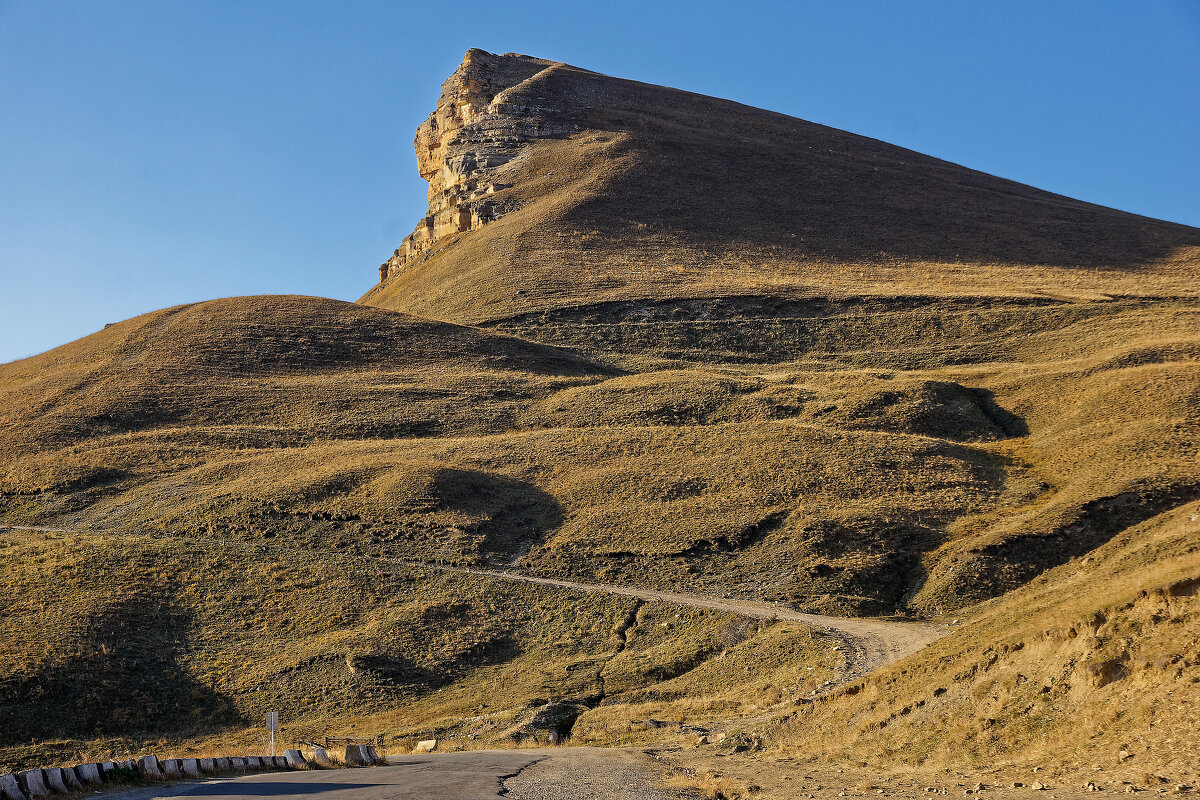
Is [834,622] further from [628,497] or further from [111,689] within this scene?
[111,689]

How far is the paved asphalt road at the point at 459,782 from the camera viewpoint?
459 inches

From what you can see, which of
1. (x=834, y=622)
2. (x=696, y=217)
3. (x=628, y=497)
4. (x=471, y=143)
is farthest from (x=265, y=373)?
(x=471, y=143)

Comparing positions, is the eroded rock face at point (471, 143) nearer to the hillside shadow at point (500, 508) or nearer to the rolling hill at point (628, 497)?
the rolling hill at point (628, 497)

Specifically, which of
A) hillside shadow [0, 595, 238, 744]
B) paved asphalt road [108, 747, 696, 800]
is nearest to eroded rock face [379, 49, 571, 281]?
hillside shadow [0, 595, 238, 744]

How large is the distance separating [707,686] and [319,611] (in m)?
14.4

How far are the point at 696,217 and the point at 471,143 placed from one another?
29.2m

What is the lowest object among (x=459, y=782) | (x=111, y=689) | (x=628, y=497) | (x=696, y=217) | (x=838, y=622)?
(x=838, y=622)

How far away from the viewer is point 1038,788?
10.2m

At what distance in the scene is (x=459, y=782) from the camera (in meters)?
13.2

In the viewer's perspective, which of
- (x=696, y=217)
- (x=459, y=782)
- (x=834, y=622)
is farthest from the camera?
(x=696, y=217)

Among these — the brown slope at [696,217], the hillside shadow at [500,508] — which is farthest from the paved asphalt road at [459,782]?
the brown slope at [696,217]

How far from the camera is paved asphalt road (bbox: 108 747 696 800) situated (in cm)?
1165

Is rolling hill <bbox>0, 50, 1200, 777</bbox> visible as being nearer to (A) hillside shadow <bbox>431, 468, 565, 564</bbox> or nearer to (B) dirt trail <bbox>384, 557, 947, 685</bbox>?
(A) hillside shadow <bbox>431, 468, 565, 564</bbox>

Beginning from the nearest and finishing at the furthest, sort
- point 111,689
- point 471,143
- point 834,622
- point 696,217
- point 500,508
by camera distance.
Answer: point 111,689
point 834,622
point 500,508
point 696,217
point 471,143
